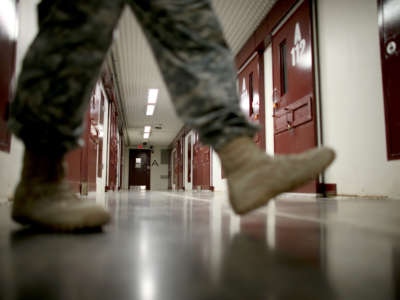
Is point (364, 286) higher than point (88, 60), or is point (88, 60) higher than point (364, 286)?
point (88, 60)

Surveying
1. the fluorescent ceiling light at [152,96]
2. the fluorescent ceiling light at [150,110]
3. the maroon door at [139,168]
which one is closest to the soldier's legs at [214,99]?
the fluorescent ceiling light at [152,96]

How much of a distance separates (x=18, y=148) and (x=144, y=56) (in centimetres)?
519

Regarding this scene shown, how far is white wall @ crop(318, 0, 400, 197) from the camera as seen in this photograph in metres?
Answer: 3.08

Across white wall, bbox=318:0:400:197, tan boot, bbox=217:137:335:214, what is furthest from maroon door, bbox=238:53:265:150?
tan boot, bbox=217:137:335:214

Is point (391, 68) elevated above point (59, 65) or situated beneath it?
elevated above

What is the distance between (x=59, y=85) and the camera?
0.81m

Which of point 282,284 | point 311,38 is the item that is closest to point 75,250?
point 282,284

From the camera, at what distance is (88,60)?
0.82 m

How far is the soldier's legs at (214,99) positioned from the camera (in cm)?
82

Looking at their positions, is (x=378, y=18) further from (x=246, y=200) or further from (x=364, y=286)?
(x=364, y=286)

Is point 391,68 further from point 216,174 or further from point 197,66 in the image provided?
point 216,174

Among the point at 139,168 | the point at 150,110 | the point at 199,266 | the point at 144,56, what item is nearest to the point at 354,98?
the point at 199,266

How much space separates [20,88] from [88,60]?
194 millimetres

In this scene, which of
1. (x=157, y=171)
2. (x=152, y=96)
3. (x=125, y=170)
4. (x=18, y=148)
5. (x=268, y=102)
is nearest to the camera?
(x=18, y=148)
